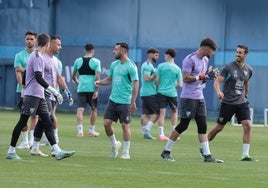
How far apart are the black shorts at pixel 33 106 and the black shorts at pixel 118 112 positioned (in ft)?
5.53

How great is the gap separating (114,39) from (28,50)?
899 inches

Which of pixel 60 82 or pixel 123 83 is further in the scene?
Answer: pixel 60 82

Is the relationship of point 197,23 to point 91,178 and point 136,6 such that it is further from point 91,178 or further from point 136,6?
point 91,178

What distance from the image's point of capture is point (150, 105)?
26.7m

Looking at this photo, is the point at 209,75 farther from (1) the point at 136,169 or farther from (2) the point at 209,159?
(1) the point at 136,169

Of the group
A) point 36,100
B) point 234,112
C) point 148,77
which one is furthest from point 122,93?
point 148,77

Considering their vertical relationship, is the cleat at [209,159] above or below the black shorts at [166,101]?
below

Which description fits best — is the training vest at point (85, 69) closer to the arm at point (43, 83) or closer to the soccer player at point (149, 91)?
the soccer player at point (149, 91)

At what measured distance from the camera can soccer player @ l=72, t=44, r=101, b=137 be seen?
25828mm

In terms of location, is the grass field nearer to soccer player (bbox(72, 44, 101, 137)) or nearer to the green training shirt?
the green training shirt

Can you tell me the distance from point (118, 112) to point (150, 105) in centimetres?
791

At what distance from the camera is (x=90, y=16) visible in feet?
144

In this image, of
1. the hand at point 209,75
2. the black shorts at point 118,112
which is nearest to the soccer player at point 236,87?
the hand at point 209,75

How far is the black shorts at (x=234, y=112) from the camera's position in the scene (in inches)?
760
